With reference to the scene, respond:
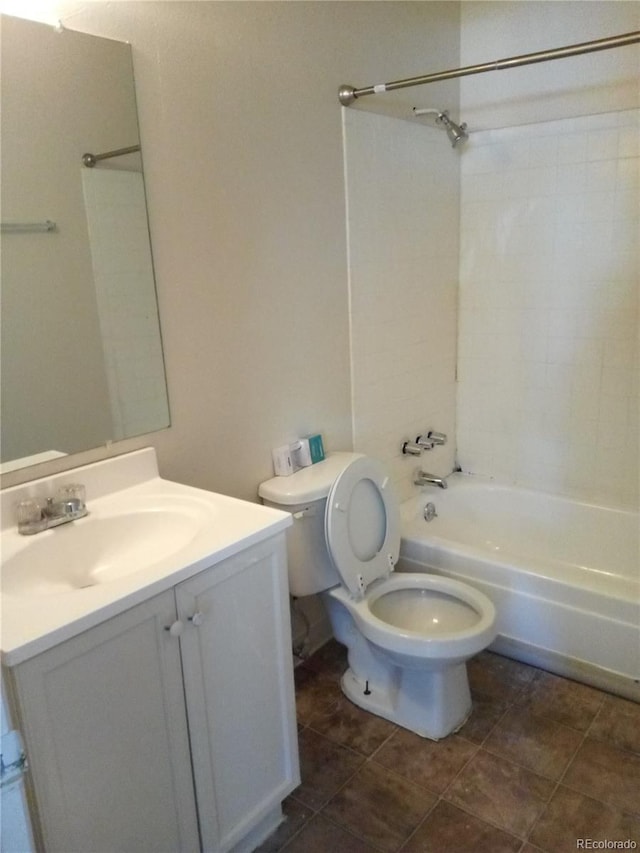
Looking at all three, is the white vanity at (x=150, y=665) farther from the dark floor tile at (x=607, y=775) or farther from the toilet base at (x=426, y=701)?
the dark floor tile at (x=607, y=775)

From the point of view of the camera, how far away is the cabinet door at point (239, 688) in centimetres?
134

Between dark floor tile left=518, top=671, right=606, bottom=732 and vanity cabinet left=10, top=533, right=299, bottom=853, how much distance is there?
92cm

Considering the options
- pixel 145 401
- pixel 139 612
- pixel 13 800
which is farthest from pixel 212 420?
pixel 13 800

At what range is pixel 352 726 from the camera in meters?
2.07

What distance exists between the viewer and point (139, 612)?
1192mm

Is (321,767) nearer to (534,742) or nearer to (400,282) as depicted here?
(534,742)

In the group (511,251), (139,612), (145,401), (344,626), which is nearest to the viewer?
(139,612)

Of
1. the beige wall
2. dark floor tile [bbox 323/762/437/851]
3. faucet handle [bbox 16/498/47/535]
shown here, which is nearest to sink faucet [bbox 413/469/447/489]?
the beige wall

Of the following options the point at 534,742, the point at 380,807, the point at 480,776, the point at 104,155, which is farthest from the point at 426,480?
the point at 104,155

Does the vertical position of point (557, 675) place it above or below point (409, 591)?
below

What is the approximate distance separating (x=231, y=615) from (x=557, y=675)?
4.70 ft

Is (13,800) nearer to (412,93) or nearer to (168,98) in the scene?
(168,98)

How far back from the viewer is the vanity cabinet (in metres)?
1.09

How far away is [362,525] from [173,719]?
956mm
